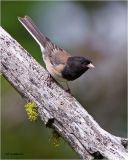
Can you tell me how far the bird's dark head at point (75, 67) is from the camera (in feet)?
17.7

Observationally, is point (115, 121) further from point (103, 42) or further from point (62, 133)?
point (62, 133)

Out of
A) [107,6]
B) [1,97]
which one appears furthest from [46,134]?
[107,6]

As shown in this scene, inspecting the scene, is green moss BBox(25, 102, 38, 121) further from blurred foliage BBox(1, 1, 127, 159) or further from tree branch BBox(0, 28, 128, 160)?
blurred foliage BBox(1, 1, 127, 159)

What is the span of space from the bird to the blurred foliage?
2163 mm

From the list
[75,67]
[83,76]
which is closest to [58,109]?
[75,67]

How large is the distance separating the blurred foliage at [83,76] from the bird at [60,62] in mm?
2163

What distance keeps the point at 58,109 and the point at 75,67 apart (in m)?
0.57

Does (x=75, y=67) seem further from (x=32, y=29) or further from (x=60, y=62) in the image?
(x=32, y=29)

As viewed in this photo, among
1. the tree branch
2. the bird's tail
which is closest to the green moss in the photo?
the tree branch

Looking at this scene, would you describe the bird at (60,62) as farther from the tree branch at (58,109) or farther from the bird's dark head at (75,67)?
the tree branch at (58,109)

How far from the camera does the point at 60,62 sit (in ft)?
18.3

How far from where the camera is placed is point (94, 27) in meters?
9.48

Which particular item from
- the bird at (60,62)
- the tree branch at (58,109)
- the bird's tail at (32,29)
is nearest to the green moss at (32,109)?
the tree branch at (58,109)

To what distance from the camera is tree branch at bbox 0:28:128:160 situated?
4902mm
